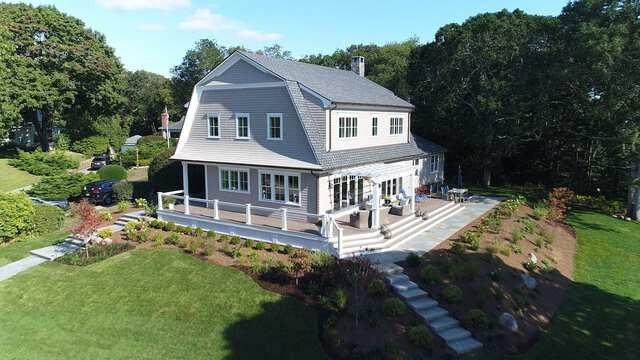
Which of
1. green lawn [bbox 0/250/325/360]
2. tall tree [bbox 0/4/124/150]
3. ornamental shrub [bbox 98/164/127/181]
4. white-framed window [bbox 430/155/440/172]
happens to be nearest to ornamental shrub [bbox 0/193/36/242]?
green lawn [bbox 0/250/325/360]

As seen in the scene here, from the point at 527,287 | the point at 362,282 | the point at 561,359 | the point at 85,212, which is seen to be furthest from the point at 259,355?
the point at 85,212

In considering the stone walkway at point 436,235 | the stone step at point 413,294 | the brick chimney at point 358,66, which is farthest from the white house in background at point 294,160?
the brick chimney at point 358,66

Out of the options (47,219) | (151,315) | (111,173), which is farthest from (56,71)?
(151,315)

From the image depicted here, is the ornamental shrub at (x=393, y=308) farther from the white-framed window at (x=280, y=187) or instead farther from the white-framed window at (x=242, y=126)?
the white-framed window at (x=242, y=126)

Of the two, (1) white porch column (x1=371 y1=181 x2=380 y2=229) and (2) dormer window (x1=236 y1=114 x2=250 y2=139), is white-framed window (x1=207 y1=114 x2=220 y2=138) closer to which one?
(2) dormer window (x1=236 y1=114 x2=250 y2=139)

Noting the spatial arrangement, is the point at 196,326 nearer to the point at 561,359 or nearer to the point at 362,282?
the point at 362,282

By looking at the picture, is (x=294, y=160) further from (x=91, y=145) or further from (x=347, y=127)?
(x=91, y=145)
